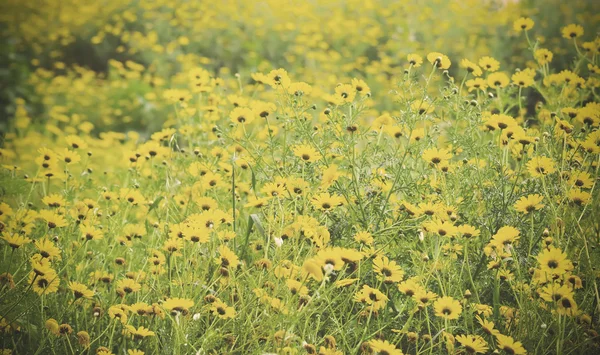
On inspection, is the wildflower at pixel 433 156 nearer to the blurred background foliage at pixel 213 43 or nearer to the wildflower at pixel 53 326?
the wildflower at pixel 53 326

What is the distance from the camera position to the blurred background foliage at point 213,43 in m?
4.98

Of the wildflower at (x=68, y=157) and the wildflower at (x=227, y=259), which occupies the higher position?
the wildflower at (x=68, y=157)

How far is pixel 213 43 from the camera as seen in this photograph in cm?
598

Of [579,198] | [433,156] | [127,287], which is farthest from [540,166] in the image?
[127,287]

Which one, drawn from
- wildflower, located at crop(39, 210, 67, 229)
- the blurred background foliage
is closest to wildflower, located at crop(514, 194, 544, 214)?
wildflower, located at crop(39, 210, 67, 229)

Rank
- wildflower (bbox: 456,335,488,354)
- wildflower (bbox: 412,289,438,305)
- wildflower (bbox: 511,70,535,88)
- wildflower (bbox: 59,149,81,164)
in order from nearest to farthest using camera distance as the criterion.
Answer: wildflower (bbox: 456,335,488,354) → wildflower (bbox: 412,289,438,305) → wildflower (bbox: 59,149,81,164) → wildflower (bbox: 511,70,535,88)

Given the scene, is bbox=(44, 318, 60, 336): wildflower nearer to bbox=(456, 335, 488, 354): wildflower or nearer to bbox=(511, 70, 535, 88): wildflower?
bbox=(456, 335, 488, 354): wildflower

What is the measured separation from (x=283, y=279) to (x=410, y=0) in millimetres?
5900

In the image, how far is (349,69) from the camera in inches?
203

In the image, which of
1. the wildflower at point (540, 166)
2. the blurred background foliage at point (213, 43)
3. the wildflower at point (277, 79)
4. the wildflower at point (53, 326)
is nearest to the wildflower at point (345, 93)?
the wildflower at point (277, 79)

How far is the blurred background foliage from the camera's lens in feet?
16.3

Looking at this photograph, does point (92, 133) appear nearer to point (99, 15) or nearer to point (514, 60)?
point (99, 15)

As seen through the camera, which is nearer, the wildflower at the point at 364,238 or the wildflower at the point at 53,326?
the wildflower at the point at 53,326

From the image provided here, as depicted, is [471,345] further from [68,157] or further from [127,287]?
[68,157]
